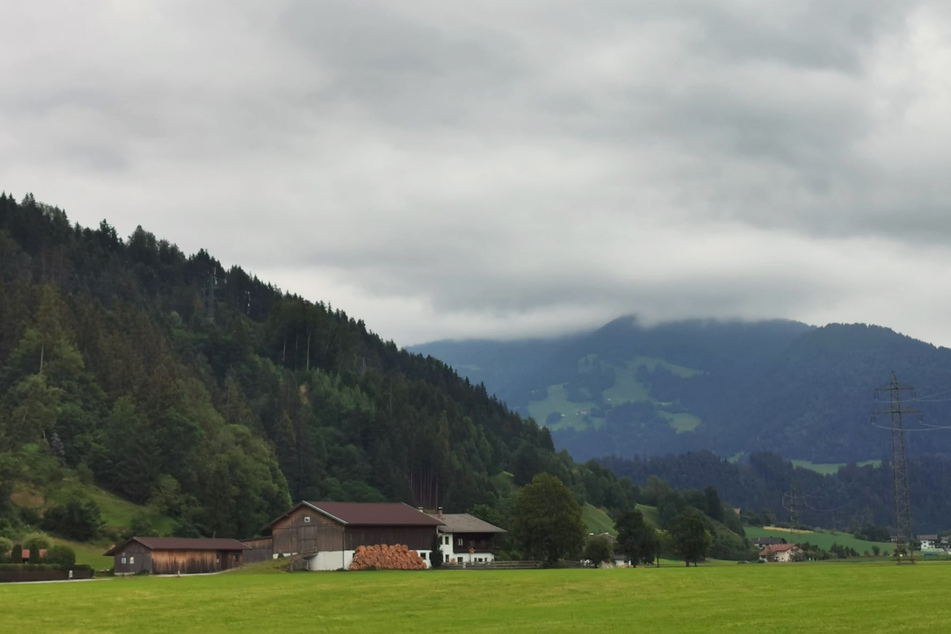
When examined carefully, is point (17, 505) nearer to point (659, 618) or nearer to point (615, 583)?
point (615, 583)

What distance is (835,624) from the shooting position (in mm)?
45719

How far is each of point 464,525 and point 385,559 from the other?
2656 centimetres

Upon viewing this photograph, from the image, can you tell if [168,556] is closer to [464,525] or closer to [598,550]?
[464,525]

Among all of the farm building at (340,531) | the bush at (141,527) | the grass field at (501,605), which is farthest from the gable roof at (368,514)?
the grass field at (501,605)

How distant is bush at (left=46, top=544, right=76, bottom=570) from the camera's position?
331 feet

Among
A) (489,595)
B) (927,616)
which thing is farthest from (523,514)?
(927,616)

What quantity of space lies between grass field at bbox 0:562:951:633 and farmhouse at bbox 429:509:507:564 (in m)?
60.1

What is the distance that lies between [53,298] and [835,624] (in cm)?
16112

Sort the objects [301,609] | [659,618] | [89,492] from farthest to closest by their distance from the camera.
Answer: [89,492] → [301,609] → [659,618]

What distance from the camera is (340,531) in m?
120

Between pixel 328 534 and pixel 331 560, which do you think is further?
pixel 328 534

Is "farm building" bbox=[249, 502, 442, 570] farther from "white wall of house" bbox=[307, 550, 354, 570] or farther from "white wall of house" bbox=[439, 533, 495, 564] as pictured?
"white wall of house" bbox=[439, 533, 495, 564]

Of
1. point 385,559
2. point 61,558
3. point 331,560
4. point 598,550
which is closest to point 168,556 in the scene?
point 61,558

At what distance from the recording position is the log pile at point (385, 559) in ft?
387
